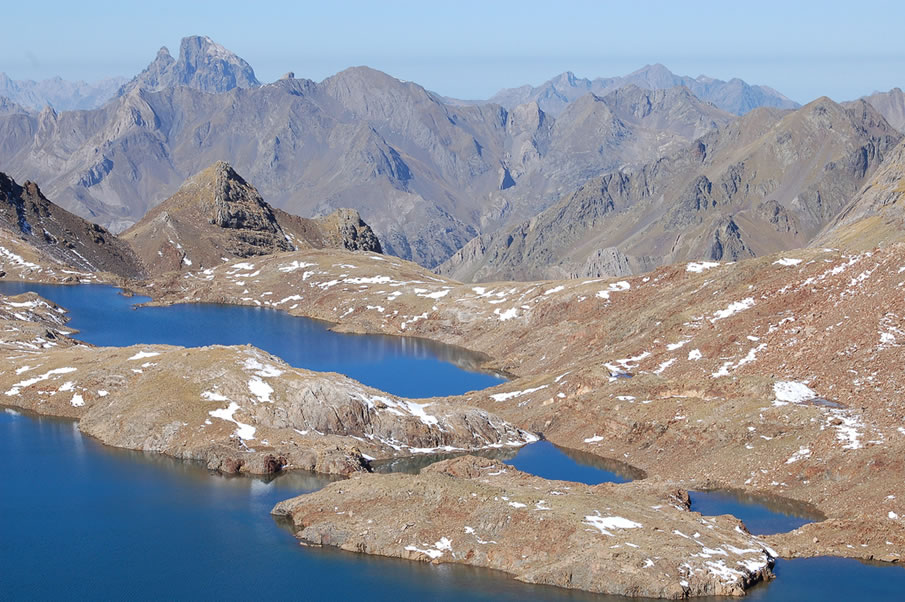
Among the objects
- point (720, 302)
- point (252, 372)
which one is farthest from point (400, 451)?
point (720, 302)

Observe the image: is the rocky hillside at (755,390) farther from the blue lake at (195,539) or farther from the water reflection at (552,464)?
the blue lake at (195,539)

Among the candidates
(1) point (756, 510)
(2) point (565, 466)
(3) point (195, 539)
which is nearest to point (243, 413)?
(3) point (195, 539)

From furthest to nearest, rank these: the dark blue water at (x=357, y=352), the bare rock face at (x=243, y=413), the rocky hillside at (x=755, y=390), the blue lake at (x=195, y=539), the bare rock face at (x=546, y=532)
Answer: the dark blue water at (x=357, y=352), the bare rock face at (x=243, y=413), the rocky hillside at (x=755, y=390), the blue lake at (x=195, y=539), the bare rock face at (x=546, y=532)

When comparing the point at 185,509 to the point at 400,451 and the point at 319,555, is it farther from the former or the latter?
the point at 400,451

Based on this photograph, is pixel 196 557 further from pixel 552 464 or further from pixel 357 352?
pixel 357 352

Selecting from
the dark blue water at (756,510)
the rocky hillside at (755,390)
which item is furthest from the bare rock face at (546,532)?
the dark blue water at (756,510)

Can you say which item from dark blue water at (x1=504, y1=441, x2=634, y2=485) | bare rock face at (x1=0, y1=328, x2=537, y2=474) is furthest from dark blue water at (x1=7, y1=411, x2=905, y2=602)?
dark blue water at (x1=504, y1=441, x2=634, y2=485)

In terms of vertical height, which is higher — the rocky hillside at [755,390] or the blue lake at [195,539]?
the rocky hillside at [755,390]
